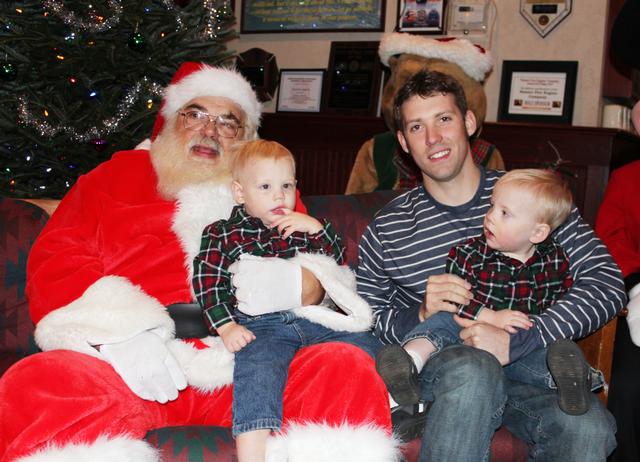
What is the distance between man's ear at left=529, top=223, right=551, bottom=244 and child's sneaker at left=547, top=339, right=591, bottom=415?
1.20 feet

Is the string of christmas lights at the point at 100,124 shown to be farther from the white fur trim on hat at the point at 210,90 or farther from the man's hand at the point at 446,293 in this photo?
the man's hand at the point at 446,293

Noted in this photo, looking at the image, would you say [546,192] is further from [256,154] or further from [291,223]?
[256,154]

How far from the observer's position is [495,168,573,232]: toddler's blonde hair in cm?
219

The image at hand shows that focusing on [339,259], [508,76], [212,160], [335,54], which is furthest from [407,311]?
[335,54]

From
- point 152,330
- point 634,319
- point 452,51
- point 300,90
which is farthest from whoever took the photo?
point 300,90

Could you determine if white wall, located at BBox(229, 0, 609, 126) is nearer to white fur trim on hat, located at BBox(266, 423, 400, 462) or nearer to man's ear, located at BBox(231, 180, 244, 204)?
man's ear, located at BBox(231, 180, 244, 204)

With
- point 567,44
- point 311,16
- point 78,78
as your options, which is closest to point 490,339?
point 78,78

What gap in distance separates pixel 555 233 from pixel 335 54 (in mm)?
3541

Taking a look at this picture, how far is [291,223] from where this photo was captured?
2.26 meters

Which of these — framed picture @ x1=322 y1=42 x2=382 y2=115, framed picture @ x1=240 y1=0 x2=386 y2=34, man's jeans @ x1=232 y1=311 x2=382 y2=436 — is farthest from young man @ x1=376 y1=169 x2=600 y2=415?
framed picture @ x1=240 y1=0 x2=386 y2=34

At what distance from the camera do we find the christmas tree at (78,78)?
→ 3.69 metres

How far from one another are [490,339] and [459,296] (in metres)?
0.16

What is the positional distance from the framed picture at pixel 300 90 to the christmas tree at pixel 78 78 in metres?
1.78

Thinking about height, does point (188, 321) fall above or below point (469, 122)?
below
